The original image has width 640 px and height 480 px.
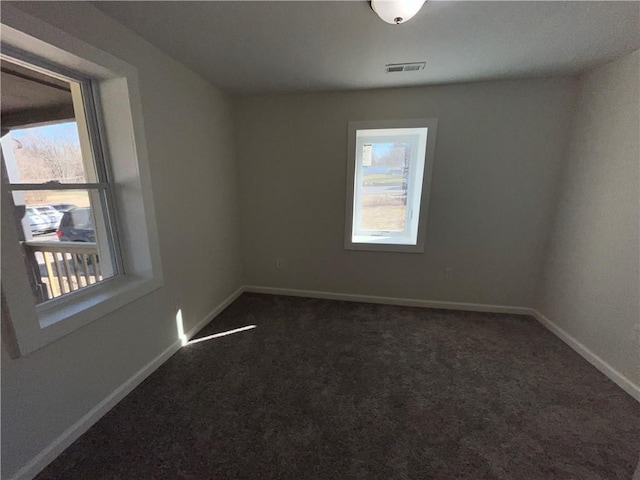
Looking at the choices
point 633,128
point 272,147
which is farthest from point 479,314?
point 272,147

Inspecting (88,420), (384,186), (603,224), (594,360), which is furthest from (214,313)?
(603,224)

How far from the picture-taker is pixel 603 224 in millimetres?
1993

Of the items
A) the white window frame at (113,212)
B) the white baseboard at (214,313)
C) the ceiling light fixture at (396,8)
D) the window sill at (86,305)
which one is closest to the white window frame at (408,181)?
the ceiling light fixture at (396,8)

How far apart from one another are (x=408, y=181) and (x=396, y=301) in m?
1.37

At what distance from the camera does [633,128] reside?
5.89 feet

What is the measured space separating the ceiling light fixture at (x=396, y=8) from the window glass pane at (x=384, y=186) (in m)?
1.51

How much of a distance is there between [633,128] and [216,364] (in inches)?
135

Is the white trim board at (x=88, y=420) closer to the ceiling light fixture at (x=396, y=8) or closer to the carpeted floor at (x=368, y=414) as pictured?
the carpeted floor at (x=368, y=414)

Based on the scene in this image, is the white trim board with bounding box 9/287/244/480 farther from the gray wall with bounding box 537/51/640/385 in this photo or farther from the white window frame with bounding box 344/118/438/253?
the gray wall with bounding box 537/51/640/385

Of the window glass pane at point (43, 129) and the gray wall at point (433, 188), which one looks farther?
the gray wall at point (433, 188)

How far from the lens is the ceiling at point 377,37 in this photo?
1415mm

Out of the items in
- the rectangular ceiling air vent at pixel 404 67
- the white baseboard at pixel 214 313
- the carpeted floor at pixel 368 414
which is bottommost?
the carpeted floor at pixel 368 414

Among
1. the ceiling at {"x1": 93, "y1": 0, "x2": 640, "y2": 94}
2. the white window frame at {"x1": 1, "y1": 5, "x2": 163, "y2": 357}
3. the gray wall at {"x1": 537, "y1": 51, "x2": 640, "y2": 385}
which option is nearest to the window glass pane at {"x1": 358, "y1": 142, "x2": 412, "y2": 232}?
the ceiling at {"x1": 93, "y1": 0, "x2": 640, "y2": 94}

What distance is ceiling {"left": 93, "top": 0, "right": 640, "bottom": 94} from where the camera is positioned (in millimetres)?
1415
